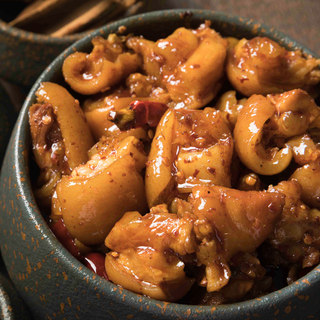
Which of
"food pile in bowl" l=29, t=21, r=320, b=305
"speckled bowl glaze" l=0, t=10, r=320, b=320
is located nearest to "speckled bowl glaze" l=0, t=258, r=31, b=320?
"speckled bowl glaze" l=0, t=10, r=320, b=320

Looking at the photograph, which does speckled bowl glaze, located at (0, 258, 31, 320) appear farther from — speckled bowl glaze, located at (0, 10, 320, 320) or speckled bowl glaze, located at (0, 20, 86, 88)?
speckled bowl glaze, located at (0, 20, 86, 88)

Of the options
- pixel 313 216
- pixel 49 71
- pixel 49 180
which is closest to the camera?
pixel 313 216

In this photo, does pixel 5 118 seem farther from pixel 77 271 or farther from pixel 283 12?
pixel 283 12

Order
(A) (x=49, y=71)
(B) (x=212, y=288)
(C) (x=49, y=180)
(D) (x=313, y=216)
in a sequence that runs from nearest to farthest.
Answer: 1. (B) (x=212, y=288)
2. (D) (x=313, y=216)
3. (C) (x=49, y=180)
4. (A) (x=49, y=71)

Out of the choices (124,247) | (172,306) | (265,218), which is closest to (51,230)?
(124,247)

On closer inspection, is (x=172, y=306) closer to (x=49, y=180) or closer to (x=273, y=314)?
(x=273, y=314)

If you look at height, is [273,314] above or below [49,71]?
below

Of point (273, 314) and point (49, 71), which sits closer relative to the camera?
point (273, 314)
